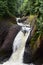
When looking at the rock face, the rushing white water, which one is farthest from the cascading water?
the rock face

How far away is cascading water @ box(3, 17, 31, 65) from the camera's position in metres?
15.7

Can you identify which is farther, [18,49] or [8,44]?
[8,44]

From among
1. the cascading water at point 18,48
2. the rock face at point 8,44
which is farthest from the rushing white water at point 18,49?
the rock face at point 8,44

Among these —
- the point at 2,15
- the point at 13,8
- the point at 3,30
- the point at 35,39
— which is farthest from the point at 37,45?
the point at 13,8

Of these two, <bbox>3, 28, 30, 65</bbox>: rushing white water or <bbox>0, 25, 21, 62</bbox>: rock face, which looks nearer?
<bbox>3, 28, 30, 65</bbox>: rushing white water

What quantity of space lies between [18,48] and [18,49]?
10 cm

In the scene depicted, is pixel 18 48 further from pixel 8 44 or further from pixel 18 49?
pixel 8 44

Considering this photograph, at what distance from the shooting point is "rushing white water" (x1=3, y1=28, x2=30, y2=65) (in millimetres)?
15695

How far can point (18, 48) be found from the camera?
1686cm

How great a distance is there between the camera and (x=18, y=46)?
17031 mm

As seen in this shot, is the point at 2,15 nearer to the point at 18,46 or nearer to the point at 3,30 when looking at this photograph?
the point at 3,30

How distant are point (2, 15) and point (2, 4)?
1167 millimetres

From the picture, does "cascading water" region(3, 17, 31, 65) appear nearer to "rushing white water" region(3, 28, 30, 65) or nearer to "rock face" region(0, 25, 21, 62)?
"rushing white water" region(3, 28, 30, 65)

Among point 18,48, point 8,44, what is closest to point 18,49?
point 18,48
